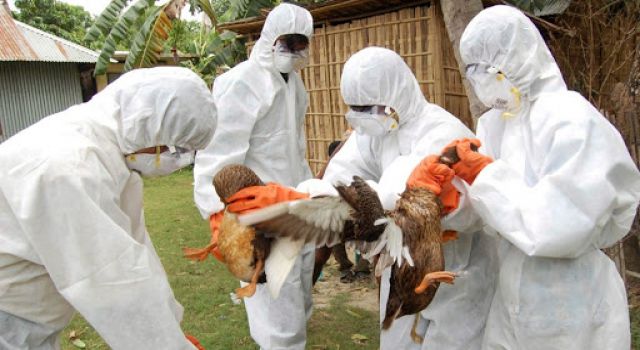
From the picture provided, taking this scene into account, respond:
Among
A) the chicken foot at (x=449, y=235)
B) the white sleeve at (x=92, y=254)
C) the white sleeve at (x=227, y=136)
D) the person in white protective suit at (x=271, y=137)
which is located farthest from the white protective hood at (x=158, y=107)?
the white sleeve at (x=227, y=136)

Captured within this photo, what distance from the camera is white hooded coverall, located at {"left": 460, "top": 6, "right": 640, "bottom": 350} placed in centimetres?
198

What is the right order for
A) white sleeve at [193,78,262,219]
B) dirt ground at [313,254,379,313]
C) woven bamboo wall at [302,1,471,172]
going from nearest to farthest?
white sleeve at [193,78,262,219] → dirt ground at [313,254,379,313] → woven bamboo wall at [302,1,471,172]

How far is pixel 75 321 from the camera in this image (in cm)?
534

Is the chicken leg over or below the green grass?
over

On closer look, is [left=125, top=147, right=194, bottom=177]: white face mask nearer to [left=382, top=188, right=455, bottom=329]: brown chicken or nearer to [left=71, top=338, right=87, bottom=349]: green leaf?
[left=382, top=188, right=455, bottom=329]: brown chicken

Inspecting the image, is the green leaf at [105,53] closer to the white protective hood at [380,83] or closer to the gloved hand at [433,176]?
the white protective hood at [380,83]

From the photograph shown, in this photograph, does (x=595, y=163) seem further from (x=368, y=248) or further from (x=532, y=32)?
(x=368, y=248)

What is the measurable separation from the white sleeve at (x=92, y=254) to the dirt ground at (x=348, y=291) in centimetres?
361

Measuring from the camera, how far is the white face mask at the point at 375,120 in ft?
9.23

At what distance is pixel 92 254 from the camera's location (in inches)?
71.6

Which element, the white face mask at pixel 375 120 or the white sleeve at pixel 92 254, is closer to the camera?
the white sleeve at pixel 92 254

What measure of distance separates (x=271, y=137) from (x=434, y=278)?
215cm

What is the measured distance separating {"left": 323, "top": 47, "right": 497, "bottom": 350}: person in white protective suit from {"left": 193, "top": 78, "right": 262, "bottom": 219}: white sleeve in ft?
3.68

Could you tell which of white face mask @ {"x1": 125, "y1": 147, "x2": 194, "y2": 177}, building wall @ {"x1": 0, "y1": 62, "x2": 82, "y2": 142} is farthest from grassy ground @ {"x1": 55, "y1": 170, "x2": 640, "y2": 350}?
building wall @ {"x1": 0, "y1": 62, "x2": 82, "y2": 142}
